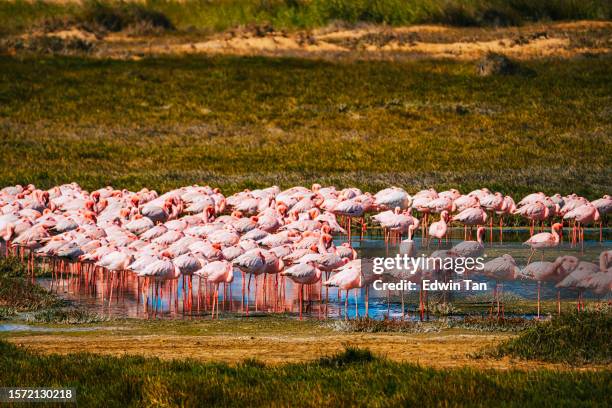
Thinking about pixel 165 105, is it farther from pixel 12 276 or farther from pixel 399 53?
pixel 12 276

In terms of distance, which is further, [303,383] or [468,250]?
[468,250]

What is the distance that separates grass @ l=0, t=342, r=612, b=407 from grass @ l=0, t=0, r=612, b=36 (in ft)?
210

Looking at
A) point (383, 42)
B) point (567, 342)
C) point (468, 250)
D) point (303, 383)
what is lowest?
point (567, 342)

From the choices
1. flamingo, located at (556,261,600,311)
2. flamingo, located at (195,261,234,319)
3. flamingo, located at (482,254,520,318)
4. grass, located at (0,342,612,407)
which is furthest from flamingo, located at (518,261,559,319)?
grass, located at (0,342,612,407)

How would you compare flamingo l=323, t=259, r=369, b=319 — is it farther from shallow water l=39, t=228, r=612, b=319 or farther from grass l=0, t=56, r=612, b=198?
grass l=0, t=56, r=612, b=198

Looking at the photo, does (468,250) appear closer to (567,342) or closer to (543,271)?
(543,271)

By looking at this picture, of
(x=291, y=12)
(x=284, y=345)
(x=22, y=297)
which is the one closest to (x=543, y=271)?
(x=284, y=345)

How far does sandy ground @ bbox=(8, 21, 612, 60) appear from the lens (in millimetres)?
62375

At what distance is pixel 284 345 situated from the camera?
1373 cm

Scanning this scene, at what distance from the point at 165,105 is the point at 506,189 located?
22178 mm

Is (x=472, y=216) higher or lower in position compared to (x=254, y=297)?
higher

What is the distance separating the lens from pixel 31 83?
175 ft

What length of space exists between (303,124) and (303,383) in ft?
117

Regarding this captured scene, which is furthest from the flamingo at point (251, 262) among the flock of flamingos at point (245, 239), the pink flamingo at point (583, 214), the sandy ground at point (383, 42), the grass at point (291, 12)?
the grass at point (291, 12)
